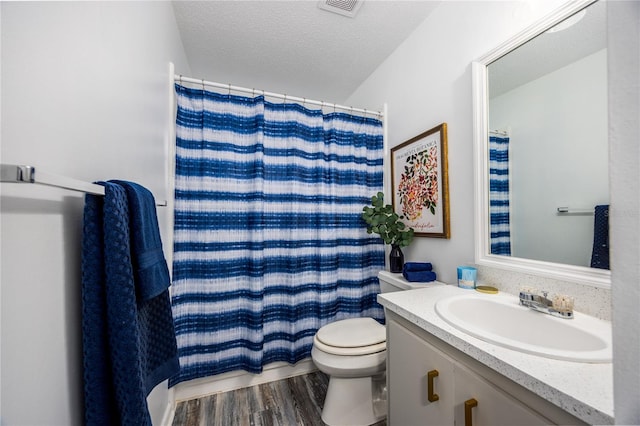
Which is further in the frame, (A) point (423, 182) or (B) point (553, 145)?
(A) point (423, 182)

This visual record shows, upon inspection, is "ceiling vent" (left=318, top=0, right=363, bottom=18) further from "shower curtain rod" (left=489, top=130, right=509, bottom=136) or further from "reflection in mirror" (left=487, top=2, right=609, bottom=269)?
"shower curtain rod" (left=489, top=130, right=509, bottom=136)

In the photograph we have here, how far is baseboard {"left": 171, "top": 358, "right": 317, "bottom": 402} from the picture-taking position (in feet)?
5.46

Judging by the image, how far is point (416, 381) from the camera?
0.97 metres

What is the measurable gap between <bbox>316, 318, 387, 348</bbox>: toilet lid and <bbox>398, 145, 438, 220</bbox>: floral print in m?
0.76

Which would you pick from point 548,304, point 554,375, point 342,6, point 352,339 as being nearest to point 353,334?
point 352,339

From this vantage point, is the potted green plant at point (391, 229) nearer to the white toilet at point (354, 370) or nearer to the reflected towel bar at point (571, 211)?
the white toilet at point (354, 370)

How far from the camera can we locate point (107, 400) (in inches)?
23.4

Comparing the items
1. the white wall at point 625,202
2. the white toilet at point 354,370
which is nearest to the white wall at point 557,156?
the white toilet at point 354,370

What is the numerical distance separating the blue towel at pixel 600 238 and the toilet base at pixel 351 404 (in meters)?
1.18

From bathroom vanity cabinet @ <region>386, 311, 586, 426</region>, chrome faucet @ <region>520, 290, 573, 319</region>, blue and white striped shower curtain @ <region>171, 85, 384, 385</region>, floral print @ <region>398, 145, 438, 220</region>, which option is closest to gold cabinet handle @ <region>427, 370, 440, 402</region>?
bathroom vanity cabinet @ <region>386, 311, 586, 426</region>

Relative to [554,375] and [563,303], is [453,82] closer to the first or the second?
[563,303]

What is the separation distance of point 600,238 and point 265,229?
1587mm

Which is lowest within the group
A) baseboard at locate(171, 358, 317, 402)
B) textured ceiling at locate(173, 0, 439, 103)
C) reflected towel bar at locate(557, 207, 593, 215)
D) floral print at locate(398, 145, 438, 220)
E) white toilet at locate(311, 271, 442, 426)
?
baseboard at locate(171, 358, 317, 402)

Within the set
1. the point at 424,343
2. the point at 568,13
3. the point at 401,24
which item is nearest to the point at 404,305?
the point at 424,343
